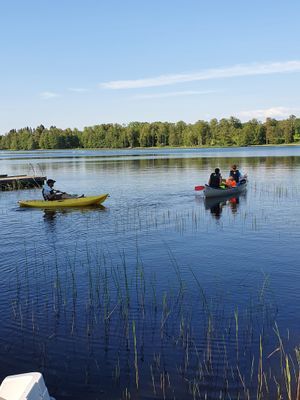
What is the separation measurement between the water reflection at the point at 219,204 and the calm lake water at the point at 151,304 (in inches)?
129

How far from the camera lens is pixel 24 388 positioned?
662 cm

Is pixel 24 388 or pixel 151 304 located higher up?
pixel 24 388

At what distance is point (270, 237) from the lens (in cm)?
2228

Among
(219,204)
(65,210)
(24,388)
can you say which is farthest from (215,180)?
(24,388)

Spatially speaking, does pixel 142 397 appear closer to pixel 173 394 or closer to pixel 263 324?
pixel 173 394

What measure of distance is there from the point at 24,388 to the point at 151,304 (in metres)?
7.32

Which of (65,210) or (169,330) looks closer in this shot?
(169,330)

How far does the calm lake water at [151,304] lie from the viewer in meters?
9.87

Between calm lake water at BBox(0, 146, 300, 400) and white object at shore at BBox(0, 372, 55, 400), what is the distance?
2617 millimetres

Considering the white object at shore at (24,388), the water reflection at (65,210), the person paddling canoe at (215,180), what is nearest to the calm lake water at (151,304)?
the white object at shore at (24,388)

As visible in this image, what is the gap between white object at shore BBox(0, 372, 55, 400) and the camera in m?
6.55

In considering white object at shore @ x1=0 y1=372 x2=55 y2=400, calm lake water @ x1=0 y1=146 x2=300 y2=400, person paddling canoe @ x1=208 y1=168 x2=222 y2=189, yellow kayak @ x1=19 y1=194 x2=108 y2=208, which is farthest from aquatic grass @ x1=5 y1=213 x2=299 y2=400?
person paddling canoe @ x1=208 y1=168 x2=222 y2=189

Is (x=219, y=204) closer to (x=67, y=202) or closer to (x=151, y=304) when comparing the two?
(x=67, y=202)

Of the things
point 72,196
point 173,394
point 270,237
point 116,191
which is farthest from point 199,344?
point 116,191
